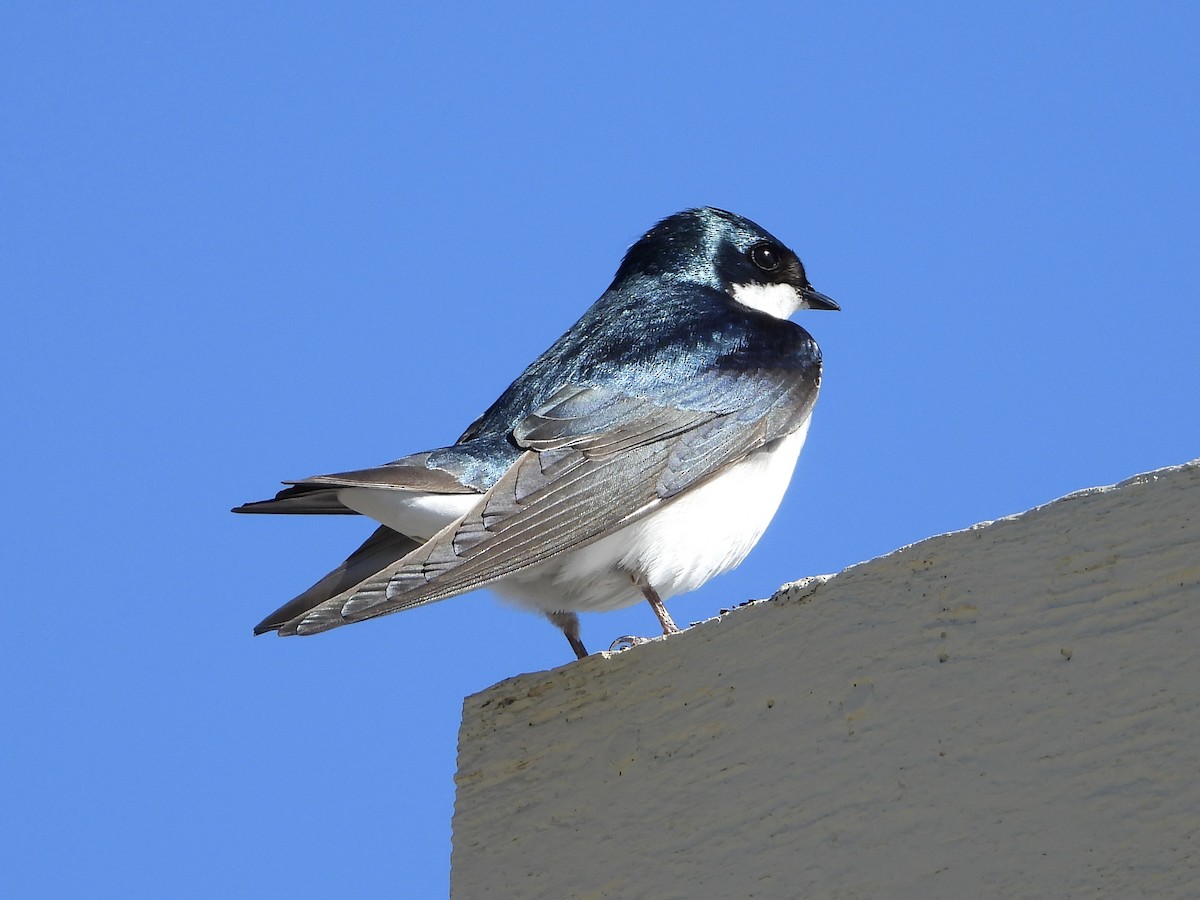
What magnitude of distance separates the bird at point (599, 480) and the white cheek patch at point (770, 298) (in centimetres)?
28

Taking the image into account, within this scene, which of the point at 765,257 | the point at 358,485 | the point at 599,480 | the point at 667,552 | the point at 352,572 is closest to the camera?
the point at 358,485

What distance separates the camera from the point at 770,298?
493 centimetres

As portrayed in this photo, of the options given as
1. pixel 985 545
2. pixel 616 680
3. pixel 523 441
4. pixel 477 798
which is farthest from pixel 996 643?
pixel 523 441

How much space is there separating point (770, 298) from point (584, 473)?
4.99 ft

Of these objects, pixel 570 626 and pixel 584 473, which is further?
pixel 570 626

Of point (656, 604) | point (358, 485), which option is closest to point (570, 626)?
point (656, 604)

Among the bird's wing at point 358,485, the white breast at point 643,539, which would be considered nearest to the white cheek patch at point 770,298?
the white breast at point 643,539

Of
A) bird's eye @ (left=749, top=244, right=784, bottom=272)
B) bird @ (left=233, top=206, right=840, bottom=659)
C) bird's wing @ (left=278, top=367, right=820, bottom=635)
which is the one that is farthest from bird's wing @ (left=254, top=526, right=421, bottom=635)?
bird's eye @ (left=749, top=244, right=784, bottom=272)

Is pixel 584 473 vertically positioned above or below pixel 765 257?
below

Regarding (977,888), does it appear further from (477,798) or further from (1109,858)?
(477,798)

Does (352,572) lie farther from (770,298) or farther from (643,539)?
(770,298)

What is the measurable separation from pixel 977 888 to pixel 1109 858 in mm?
172

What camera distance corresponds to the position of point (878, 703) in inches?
91.0

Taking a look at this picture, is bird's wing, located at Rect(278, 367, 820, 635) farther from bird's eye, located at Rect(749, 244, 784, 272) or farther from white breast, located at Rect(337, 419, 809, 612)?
bird's eye, located at Rect(749, 244, 784, 272)
